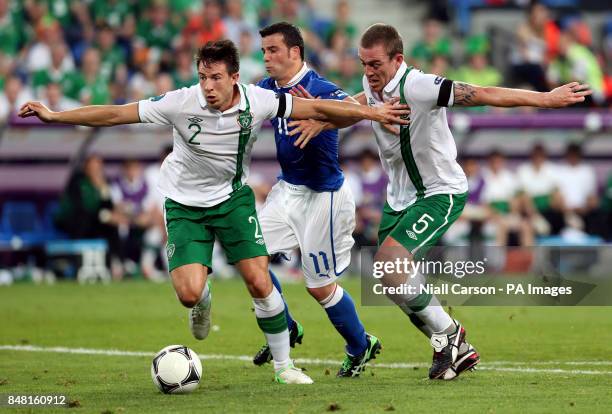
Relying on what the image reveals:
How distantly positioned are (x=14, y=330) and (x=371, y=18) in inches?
578

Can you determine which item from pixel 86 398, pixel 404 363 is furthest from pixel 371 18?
pixel 86 398

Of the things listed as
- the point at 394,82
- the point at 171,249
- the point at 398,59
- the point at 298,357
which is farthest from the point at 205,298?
the point at 398,59

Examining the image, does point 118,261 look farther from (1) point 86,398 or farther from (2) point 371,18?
(1) point 86,398

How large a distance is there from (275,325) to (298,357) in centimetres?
188

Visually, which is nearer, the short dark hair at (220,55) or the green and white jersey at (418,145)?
the short dark hair at (220,55)

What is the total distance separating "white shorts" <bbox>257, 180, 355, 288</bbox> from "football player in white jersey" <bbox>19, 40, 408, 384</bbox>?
0.72 m

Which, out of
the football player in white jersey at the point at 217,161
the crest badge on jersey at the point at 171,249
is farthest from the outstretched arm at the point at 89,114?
the crest badge on jersey at the point at 171,249

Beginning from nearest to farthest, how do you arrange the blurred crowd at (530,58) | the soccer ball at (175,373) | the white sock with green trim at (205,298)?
the soccer ball at (175,373), the white sock with green trim at (205,298), the blurred crowd at (530,58)

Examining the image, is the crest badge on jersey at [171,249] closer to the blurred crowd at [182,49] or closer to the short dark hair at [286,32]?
the short dark hair at [286,32]

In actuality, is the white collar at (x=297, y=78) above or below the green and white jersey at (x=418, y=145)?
above

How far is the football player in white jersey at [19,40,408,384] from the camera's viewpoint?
29.3ft

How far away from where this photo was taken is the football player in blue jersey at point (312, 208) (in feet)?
32.4

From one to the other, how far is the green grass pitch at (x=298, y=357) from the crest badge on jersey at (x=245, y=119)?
6.28 ft

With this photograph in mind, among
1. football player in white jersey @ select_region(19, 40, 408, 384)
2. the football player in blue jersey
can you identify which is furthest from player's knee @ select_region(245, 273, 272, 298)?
the football player in blue jersey
